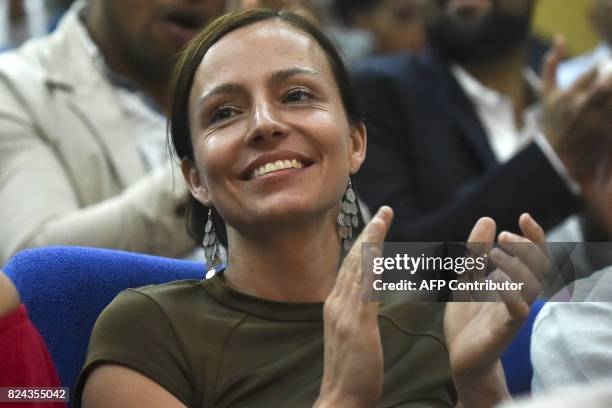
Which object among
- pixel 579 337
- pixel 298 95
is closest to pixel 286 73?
pixel 298 95

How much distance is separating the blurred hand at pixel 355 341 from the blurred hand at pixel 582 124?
120 cm

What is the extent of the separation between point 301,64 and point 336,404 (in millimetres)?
595

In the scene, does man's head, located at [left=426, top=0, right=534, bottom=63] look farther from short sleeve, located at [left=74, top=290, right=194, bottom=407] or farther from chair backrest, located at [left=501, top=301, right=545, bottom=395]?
short sleeve, located at [left=74, top=290, right=194, bottom=407]

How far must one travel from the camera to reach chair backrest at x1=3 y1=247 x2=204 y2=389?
180cm

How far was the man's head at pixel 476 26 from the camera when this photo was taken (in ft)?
11.1

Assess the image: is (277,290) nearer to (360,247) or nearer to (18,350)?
(360,247)

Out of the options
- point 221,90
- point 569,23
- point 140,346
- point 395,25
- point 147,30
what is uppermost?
point 221,90

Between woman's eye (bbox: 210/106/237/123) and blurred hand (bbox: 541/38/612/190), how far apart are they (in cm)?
109

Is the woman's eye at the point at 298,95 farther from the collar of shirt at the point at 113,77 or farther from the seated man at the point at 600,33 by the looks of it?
the seated man at the point at 600,33

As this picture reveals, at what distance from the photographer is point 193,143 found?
185cm

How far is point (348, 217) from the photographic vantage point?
6.18ft

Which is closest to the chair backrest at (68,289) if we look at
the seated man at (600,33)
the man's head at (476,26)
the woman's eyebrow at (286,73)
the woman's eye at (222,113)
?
the woman's eye at (222,113)

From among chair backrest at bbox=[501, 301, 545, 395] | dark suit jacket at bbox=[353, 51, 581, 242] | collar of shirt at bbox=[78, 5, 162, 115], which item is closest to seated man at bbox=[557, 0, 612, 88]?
dark suit jacket at bbox=[353, 51, 581, 242]

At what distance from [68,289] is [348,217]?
0.47m
